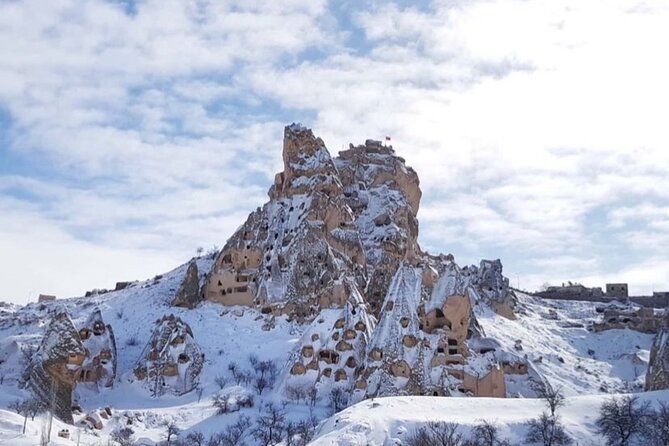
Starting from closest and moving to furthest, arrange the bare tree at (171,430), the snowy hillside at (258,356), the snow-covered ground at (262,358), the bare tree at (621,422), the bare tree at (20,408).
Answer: the bare tree at (621,422) → the snow-covered ground at (262,358) → the snowy hillside at (258,356) → the bare tree at (20,408) → the bare tree at (171,430)

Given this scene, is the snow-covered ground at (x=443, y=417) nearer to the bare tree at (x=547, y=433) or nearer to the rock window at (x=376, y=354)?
the bare tree at (x=547, y=433)

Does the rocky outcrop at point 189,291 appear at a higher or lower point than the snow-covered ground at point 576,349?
higher

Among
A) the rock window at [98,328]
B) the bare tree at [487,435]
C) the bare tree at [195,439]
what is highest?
the rock window at [98,328]

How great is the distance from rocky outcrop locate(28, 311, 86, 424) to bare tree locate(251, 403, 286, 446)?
481 inches

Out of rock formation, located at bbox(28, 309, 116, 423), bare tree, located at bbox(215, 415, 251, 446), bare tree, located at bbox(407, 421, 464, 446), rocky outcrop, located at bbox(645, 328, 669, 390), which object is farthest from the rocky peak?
bare tree, located at bbox(407, 421, 464, 446)

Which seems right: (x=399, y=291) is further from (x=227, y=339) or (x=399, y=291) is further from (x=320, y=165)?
(x=320, y=165)

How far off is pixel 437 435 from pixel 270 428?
51.2 feet

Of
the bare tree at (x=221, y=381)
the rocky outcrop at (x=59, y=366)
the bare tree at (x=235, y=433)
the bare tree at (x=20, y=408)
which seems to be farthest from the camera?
the bare tree at (x=221, y=381)

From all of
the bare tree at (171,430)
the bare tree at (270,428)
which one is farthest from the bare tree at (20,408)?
the bare tree at (270,428)

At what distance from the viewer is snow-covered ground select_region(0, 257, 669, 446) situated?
4881 cm

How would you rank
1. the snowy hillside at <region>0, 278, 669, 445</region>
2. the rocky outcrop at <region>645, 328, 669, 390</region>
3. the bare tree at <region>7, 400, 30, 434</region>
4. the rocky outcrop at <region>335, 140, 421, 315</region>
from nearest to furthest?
the snowy hillside at <region>0, 278, 669, 445</region> → the bare tree at <region>7, 400, 30, 434</region> → the rocky outcrop at <region>645, 328, 669, 390</region> → the rocky outcrop at <region>335, 140, 421, 315</region>

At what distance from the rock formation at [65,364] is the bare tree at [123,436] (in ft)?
10.9

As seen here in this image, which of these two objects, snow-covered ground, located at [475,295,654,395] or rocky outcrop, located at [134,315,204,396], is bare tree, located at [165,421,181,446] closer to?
rocky outcrop, located at [134,315,204,396]

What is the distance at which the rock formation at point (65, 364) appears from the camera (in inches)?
2343
